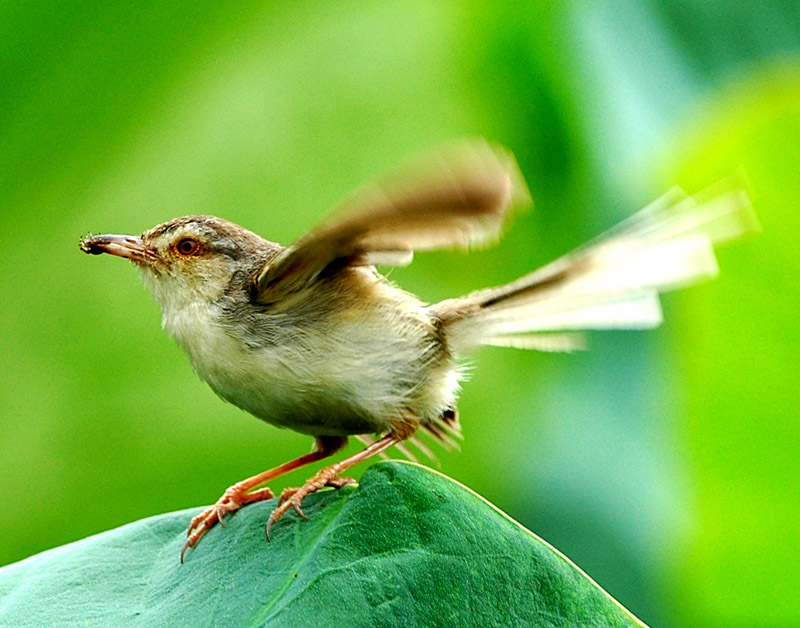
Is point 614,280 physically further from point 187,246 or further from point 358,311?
point 187,246

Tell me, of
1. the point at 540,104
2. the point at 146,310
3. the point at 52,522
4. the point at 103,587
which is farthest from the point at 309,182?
the point at 103,587

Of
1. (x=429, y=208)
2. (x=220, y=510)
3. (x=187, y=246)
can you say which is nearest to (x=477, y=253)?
(x=187, y=246)

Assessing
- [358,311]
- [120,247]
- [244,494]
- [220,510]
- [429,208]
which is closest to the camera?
[429,208]

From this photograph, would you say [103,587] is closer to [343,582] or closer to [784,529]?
[343,582]

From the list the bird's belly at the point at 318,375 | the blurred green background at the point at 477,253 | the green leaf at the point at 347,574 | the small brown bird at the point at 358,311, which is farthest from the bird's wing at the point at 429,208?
the blurred green background at the point at 477,253

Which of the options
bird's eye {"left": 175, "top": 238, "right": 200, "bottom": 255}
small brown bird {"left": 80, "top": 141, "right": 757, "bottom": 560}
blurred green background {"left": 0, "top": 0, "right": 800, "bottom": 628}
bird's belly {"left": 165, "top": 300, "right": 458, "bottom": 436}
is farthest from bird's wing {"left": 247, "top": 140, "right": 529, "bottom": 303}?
blurred green background {"left": 0, "top": 0, "right": 800, "bottom": 628}
